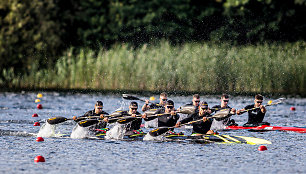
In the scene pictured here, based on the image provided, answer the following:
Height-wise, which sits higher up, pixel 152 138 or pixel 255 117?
pixel 255 117

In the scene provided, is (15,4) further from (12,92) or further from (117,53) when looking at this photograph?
(117,53)

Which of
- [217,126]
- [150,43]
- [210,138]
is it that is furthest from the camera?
[150,43]

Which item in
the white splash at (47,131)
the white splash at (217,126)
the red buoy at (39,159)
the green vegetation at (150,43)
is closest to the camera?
the red buoy at (39,159)

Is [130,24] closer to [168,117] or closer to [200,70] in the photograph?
[200,70]

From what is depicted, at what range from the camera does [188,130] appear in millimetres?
22188

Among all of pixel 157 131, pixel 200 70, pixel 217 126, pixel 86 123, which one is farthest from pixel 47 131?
pixel 200 70

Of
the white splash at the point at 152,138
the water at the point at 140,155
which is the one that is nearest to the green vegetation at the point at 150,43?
the water at the point at 140,155

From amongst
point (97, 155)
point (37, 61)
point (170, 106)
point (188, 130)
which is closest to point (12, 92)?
point (37, 61)

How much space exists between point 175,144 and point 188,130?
13.7 ft

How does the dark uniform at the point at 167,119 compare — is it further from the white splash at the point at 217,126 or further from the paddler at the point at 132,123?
the white splash at the point at 217,126

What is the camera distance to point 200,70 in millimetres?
31859

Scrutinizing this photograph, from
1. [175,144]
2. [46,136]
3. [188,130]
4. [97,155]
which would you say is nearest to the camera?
[97,155]

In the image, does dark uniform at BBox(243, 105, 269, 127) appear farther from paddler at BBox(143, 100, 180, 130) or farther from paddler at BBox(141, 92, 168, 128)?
paddler at BBox(143, 100, 180, 130)

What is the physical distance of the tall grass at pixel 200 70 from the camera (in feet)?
103
